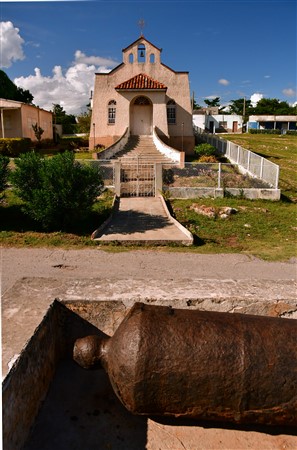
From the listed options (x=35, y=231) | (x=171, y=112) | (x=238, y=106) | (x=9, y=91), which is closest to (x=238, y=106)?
(x=238, y=106)

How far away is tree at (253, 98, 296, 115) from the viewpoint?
7850cm

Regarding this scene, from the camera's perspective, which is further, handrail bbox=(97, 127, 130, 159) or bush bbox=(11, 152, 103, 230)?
handrail bbox=(97, 127, 130, 159)

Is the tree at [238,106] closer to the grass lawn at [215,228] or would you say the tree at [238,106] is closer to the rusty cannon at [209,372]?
the grass lawn at [215,228]

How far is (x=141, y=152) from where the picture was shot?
23203 mm

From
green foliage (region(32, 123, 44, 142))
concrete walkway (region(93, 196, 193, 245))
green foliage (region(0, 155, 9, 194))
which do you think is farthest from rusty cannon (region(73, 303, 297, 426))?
green foliage (region(32, 123, 44, 142))

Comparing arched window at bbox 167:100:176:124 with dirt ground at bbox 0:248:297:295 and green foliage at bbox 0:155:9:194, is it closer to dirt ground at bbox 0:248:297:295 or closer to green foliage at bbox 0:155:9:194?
green foliage at bbox 0:155:9:194

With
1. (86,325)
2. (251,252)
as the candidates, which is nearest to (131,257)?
(251,252)

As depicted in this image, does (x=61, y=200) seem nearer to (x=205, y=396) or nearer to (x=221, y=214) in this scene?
(x=221, y=214)

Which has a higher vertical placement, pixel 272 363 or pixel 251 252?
pixel 272 363

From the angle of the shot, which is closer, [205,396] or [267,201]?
[205,396]

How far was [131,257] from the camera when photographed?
30.4 ft

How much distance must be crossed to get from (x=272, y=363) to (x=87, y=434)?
52.6 inches

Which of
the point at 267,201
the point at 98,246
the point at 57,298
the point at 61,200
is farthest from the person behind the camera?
the point at 267,201

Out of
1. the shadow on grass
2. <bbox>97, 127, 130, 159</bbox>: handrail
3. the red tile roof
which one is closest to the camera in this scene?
the shadow on grass
